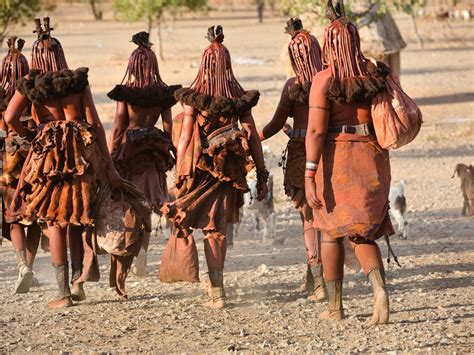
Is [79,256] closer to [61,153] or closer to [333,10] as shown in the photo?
[61,153]

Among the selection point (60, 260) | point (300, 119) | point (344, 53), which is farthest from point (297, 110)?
point (60, 260)

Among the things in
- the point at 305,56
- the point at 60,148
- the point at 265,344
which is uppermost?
the point at 305,56

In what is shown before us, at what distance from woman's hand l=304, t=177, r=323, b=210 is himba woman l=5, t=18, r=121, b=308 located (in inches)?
67.9

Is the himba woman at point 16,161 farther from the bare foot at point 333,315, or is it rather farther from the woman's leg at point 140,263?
the bare foot at point 333,315

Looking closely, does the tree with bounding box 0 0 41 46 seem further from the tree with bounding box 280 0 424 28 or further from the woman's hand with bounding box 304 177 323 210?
the woman's hand with bounding box 304 177 323 210

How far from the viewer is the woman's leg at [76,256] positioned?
876cm

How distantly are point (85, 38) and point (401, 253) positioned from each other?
4152 centimetres

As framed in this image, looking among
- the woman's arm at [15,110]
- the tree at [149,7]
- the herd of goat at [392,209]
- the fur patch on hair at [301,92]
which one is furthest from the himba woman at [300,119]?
the tree at [149,7]

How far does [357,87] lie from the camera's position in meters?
7.42

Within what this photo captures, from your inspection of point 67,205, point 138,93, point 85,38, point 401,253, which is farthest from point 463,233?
point 85,38

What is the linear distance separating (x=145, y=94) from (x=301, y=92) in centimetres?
152

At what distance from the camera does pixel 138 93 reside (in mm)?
9469

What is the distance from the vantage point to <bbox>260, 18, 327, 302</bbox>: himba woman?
8719 mm

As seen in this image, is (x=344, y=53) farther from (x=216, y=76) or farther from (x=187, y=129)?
(x=187, y=129)
